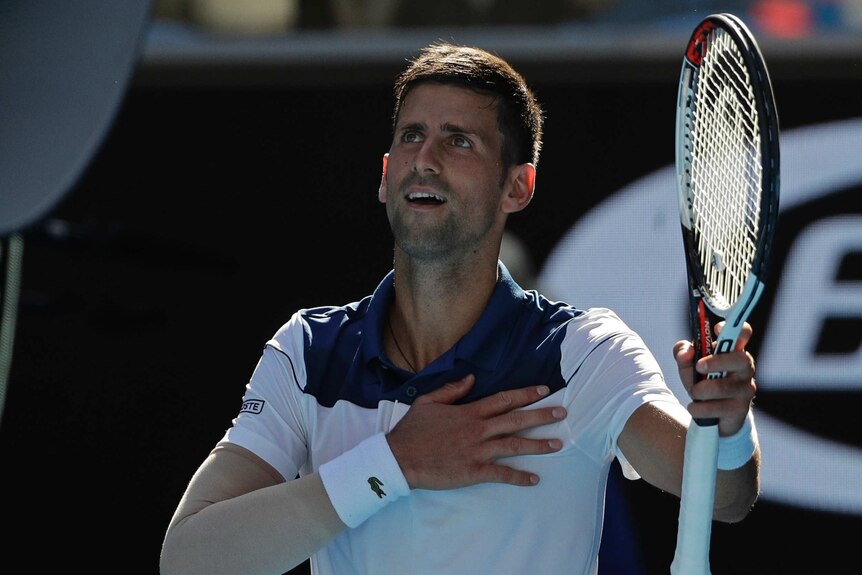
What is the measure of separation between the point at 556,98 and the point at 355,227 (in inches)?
31.3

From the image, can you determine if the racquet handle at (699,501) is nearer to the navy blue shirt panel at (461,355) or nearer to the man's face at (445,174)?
the navy blue shirt panel at (461,355)

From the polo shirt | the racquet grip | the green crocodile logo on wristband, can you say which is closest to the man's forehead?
the polo shirt

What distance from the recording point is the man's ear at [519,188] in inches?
93.7

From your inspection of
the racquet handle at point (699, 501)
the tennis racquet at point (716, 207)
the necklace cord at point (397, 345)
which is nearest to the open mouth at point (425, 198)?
the necklace cord at point (397, 345)

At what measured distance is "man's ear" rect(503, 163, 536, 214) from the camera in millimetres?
2381

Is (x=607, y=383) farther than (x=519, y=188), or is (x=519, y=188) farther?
(x=519, y=188)

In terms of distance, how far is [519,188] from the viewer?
7.89 feet

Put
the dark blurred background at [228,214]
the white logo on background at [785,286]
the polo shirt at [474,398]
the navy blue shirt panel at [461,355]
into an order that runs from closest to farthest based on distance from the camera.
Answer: the polo shirt at [474,398]
the navy blue shirt panel at [461,355]
the white logo on background at [785,286]
the dark blurred background at [228,214]

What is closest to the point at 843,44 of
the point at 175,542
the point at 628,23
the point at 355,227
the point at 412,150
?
the point at 628,23

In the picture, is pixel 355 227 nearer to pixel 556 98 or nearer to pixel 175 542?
pixel 556 98

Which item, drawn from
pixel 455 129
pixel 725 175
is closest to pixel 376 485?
pixel 455 129

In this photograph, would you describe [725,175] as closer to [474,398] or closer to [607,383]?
[607,383]

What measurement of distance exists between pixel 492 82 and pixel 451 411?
24.6 inches

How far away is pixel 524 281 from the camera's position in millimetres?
4203
